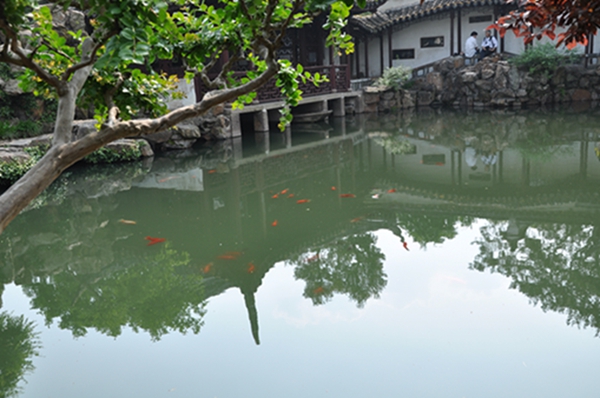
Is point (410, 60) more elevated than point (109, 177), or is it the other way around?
point (410, 60)

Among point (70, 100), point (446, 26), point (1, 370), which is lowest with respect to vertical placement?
point (1, 370)

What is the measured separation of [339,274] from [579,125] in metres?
9.99

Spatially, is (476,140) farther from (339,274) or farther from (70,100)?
(70,100)

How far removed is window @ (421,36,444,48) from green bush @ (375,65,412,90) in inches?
79.7

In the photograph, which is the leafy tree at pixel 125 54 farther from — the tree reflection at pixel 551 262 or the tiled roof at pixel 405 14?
the tiled roof at pixel 405 14

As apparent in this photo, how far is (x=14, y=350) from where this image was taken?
11.9 feet

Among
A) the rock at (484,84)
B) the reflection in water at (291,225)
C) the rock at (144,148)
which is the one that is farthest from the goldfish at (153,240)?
the rock at (484,84)

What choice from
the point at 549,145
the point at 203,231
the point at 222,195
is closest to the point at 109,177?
the point at 222,195

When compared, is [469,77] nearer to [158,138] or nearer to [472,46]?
[472,46]

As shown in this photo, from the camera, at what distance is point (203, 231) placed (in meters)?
5.87

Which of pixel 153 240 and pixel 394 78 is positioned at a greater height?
pixel 394 78

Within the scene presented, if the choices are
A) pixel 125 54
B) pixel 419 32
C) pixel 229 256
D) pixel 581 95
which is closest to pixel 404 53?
pixel 419 32

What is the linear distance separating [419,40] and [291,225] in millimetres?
15331

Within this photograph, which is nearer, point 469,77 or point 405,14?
point 469,77
